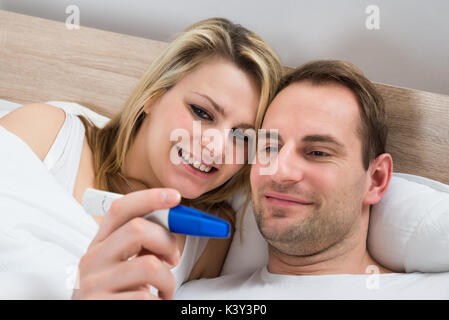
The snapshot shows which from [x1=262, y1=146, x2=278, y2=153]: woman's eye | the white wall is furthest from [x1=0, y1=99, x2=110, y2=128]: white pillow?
[x1=262, y1=146, x2=278, y2=153]: woman's eye

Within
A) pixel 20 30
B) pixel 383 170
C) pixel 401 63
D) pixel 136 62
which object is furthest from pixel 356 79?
pixel 20 30

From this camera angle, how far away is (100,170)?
116cm

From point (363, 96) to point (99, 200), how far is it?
2.18ft

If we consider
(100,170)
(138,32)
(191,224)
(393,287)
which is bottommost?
(393,287)

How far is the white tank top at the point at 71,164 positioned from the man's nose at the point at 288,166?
1.13ft

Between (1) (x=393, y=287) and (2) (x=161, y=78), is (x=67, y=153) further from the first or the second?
(1) (x=393, y=287)

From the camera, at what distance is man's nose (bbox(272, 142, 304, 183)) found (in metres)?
0.93

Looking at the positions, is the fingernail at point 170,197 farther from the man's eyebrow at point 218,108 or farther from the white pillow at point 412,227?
the white pillow at point 412,227

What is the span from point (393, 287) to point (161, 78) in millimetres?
781

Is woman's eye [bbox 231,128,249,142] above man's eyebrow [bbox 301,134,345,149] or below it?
below

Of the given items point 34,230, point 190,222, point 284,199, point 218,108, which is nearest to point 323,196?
point 284,199

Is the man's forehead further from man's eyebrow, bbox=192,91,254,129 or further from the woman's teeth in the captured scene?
the woman's teeth

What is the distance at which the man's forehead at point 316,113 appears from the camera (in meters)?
0.95

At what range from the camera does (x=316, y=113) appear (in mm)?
964
